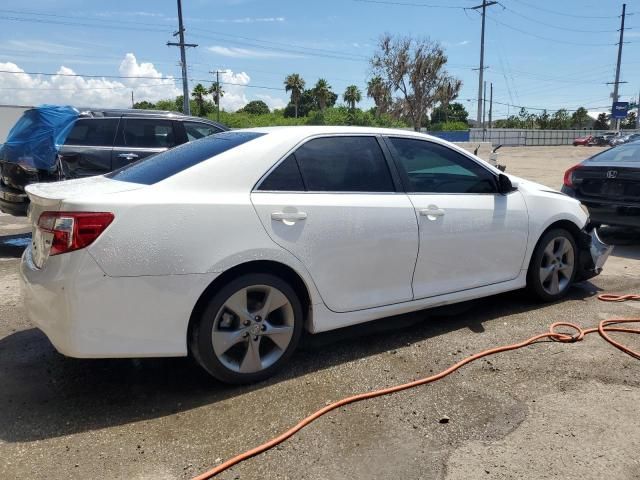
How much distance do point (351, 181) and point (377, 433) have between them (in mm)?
1664

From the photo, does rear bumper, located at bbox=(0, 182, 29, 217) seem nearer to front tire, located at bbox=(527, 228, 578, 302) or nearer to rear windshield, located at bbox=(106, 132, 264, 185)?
rear windshield, located at bbox=(106, 132, 264, 185)

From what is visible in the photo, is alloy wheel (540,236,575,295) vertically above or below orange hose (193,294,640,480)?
above

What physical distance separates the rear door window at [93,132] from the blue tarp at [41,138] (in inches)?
3.4

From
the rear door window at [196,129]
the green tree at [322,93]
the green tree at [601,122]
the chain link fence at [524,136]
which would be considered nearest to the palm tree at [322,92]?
the green tree at [322,93]

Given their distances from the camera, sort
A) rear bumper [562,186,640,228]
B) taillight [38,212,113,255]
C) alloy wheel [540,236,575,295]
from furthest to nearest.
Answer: rear bumper [562,186,640,228]
alloy wheel [540,236,575,295]
taillight [38,212,113,255]

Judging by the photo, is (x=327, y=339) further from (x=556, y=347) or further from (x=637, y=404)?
(x=637, y=404)

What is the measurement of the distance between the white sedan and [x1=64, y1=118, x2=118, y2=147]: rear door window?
4167 millimetres

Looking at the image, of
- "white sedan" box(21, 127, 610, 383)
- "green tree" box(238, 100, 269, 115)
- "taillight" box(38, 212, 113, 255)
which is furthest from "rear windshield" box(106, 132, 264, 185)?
"green tree" box(238, 100, 269, 115)

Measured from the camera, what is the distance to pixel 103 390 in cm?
340

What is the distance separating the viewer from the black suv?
7.27m

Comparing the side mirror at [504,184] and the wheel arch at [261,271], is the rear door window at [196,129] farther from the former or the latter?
the wheel arch at [261,271]

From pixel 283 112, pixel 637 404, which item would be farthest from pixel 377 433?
pixel 283 112

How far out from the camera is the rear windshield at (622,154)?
7.43m

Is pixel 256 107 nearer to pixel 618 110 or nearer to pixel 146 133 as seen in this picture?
pixel 618 110
